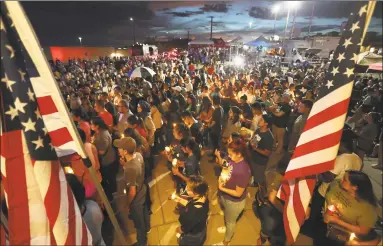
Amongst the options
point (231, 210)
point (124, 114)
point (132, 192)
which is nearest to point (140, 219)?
point (132, 192)

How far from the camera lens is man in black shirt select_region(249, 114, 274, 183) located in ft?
15.5

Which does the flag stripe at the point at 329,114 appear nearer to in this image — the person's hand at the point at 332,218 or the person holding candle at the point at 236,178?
the person holding candle at the point at 236,178

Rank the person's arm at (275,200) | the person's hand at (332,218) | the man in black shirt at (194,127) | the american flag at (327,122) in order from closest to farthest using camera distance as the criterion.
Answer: the american flag at (327,122)
the person's hand at (332,218)
the person's arm at (275,200)
the man in black shirt at (194,127)

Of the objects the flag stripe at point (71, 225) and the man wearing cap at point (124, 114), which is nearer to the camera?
the flag stripe at point (71, 225)

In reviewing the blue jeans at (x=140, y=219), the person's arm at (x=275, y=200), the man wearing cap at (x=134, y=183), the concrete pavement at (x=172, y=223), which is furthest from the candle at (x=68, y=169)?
the person's arm at (x=275, y=200)

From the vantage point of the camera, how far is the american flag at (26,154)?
217 centimetres

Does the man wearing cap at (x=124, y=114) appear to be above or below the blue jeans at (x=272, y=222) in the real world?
above

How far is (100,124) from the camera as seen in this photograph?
4.57 metres

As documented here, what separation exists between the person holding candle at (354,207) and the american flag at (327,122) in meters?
0.41

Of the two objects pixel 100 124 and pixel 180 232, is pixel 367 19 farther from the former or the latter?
pixel 100 124

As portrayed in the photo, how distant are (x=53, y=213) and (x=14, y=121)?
94cm

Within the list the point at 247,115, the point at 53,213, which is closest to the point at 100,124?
the point at 53,213

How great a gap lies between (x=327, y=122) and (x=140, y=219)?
3093 millimetres

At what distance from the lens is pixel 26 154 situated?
228 cm
